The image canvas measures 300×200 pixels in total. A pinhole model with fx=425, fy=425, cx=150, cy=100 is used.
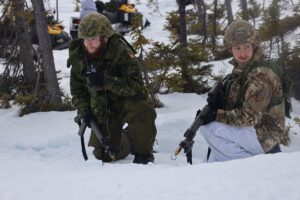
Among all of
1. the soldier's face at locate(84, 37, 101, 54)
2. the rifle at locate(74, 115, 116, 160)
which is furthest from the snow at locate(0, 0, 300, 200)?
the soldier's face at locate(84, 37, 101, 54)

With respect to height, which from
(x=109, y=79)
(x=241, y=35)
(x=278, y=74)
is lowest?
(x=109, y=79)

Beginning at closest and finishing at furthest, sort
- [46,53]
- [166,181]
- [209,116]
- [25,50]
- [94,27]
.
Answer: [166,181] → [209,116] → [94,27] → [46,53] → [25,50]

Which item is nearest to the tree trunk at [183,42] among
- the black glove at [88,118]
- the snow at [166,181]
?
the snow at [166,181]

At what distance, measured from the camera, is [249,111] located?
128 inches

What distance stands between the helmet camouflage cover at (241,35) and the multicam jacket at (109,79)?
3.54 feet

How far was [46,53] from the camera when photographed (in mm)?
6305

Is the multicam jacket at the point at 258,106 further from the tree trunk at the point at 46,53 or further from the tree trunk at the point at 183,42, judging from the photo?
the tree trunk at the point at 46,53

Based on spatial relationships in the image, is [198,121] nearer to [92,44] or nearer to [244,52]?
[244,52]

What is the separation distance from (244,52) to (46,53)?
374 centimetres

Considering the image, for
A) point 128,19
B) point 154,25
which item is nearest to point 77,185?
point 128,19

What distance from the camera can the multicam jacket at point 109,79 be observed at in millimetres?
4082

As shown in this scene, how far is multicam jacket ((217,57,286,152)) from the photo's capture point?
3.21 meters

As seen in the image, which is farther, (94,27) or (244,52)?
(94,27)

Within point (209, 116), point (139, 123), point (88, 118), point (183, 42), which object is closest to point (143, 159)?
point (139, 123)
